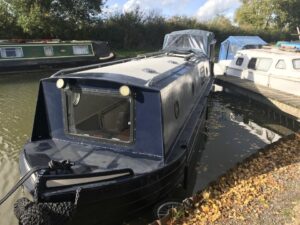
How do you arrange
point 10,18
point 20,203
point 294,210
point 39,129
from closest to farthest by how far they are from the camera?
point 20,203 → point 294,210 → point 39,129 → point 10,18

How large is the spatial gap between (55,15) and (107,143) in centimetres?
2012

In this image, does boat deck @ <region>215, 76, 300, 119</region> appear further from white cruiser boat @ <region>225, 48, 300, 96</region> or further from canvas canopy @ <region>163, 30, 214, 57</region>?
canvas canopy @ <region>163, 30, 214, 57</region>

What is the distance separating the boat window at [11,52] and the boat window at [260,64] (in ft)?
35.5

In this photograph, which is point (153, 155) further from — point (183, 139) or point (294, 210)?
point (294, 210)

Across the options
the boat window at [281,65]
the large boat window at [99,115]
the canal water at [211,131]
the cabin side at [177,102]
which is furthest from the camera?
the boat window at [281,65]

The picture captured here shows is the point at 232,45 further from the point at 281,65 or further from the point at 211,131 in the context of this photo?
the point at 211,131

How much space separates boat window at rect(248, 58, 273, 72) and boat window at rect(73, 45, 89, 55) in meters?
9.17

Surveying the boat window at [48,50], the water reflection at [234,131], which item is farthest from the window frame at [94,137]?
the boat window at [48,50]

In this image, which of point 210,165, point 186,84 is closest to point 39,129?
point 186,84

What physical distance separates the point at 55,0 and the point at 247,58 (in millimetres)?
14213

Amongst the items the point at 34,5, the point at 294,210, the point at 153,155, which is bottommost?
the point at 294,210

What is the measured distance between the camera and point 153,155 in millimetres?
5746

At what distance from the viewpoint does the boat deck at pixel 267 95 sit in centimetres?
1209

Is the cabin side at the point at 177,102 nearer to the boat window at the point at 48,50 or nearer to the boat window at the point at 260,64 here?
the boat window at the point at 260,64
